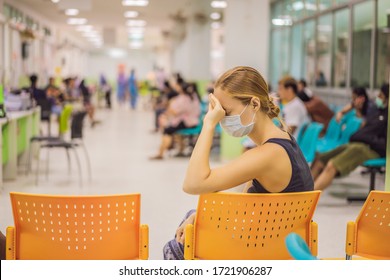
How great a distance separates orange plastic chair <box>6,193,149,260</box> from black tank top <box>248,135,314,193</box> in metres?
0.62

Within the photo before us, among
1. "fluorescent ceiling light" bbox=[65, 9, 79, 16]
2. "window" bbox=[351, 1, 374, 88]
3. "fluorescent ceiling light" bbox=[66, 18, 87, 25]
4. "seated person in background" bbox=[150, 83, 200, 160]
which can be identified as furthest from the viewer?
"fluorescent ceiling light" bbox=[66, 18, 87, 25]

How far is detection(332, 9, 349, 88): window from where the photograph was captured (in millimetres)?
12485

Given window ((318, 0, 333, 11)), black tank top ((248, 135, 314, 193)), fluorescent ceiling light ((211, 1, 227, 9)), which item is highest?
fluorescent ceiling light ((211, 1, 227, 9))

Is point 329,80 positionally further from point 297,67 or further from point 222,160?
point 222,160

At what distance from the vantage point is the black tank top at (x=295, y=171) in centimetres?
284

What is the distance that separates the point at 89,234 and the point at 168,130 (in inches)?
320

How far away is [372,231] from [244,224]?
658 millimetres

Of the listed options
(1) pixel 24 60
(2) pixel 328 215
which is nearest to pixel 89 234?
(2) pixel 328 215

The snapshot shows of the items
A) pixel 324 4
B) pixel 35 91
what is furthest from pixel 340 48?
pixel 35 91

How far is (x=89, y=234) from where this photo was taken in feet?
8.78

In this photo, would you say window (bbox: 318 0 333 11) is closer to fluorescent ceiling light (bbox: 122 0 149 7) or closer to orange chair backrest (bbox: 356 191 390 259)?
fluorescent ceiling light (bbox: 122 0 149 7)

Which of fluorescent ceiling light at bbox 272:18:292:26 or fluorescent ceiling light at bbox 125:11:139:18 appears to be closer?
fluorescent ceiling light at bbox 272:18:292:26

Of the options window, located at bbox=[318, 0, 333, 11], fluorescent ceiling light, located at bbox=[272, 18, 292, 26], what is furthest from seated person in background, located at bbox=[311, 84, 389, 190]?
fluorescent ceiling light, located at bbox=[272, 18, 292, 26]

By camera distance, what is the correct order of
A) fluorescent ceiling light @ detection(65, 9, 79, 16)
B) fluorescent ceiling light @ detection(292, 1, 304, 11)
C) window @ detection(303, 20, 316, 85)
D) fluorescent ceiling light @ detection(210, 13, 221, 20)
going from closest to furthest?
window @ detection(303, 20, 316, 85) < fluorescent ceiling light @ detection(292, 1, 304, 11) < fluorescent ceiling light @ detection(210, 13, 221, 20) < fluorescent ceiling light @ detection(65, 9, 79, 16)
